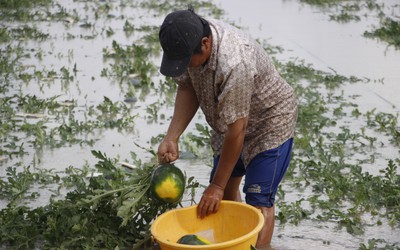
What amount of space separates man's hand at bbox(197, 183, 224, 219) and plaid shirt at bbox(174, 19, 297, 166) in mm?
372

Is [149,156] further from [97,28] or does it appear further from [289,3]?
[289,3]

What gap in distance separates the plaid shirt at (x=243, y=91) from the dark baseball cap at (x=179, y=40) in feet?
0.73

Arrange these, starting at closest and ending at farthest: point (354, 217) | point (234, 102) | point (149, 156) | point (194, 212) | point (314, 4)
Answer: point (234, 102)
point (194, 212)
point (354, 217)
point (149, 156)
point (314, 4)

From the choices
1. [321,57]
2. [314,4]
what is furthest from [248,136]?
[314,4]

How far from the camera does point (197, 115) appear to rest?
8.40 m

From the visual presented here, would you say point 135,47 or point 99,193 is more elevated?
point 99,193

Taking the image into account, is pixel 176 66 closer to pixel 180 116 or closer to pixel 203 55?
pixel 203 55

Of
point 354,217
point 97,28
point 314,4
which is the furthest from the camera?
point 314,4

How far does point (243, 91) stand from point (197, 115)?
3.75 metres

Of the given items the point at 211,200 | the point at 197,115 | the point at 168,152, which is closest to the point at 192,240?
the point at 211,200

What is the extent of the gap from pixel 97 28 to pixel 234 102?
8.86m

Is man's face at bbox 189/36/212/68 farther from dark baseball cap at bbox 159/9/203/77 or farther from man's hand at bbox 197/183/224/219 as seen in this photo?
man's hand at bbox 197/183/224/219

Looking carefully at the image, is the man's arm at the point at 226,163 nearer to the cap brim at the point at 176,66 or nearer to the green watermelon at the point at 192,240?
the green watermelon at the point at 192,240

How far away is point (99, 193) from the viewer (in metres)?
5.21
